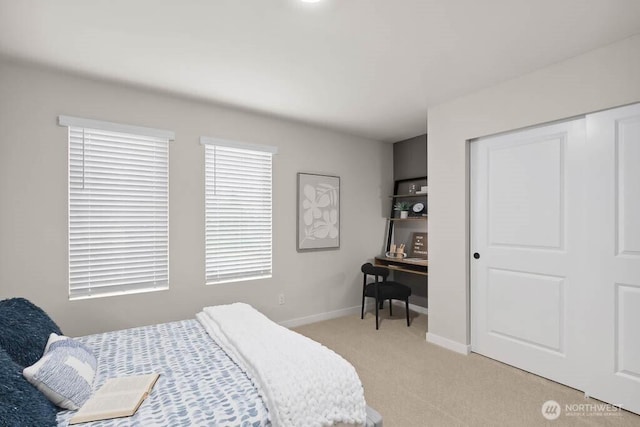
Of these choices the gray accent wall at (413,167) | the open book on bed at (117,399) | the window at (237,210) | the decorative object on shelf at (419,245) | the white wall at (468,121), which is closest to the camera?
the open book on bed at (117,399)

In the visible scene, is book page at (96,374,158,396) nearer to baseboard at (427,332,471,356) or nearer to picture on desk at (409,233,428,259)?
baseboard at (427,332,471,356)

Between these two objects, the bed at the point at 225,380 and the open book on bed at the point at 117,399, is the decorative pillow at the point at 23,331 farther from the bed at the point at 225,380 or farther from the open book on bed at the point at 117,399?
the open book on bed at the point at 117,399

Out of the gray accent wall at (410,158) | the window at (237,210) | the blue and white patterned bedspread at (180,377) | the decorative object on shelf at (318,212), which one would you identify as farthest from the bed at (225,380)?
the gray accent wall at (410,158)

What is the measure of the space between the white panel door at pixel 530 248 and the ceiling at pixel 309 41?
0.66m

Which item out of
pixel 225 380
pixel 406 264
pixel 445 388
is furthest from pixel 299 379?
pixel 406 264

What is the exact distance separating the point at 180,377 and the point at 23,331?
84 cm

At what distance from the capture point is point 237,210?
3.70m

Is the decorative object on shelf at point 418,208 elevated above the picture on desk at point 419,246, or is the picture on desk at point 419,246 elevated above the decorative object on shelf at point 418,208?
the decorative object on shelf at point 418,208

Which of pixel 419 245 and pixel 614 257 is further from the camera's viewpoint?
pixel 419 245

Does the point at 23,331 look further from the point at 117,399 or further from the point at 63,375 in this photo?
the point at 117,399

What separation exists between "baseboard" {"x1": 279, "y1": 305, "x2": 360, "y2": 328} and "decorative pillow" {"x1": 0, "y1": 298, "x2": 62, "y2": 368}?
2.52 m

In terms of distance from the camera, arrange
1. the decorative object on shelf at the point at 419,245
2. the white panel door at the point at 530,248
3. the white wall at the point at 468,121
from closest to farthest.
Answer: the white wall at the point at 468,121
the white panel door at the point at 530,248
the decorative object on shelf at the point at 419,245

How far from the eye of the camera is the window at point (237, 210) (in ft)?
11.6

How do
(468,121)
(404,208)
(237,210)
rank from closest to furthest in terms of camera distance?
(468,121)
(237,210)
(404,208)
